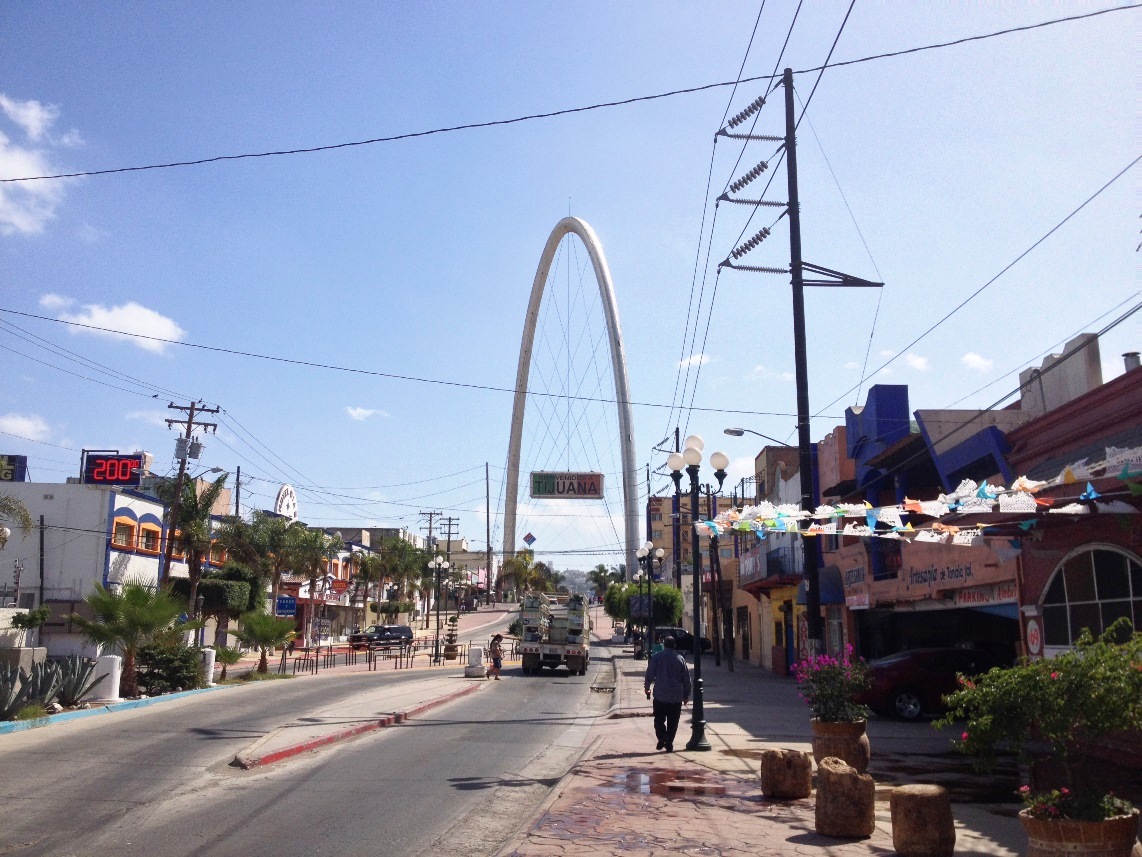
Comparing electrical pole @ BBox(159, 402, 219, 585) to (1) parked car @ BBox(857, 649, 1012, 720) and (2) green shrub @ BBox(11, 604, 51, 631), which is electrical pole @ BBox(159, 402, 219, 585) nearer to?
(2) green shrub @ BBox(11, 604, 51, 631)

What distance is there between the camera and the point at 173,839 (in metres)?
8.48

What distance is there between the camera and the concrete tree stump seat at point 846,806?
8297 millimetres

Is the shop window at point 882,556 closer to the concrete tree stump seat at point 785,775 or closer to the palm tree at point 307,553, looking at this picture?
the concrete tree stump seat at point 785,775

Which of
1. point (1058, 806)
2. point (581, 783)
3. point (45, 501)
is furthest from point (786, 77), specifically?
point (45, 501)

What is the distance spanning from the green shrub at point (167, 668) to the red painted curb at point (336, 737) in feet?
21.1

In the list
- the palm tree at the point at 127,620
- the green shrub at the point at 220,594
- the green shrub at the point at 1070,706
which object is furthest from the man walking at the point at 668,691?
the green shrub at the point at 220,594

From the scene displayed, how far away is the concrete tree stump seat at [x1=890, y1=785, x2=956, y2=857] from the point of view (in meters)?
7.38

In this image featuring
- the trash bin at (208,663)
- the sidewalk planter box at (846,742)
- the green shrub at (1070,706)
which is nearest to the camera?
the green shrub at (1070,706)

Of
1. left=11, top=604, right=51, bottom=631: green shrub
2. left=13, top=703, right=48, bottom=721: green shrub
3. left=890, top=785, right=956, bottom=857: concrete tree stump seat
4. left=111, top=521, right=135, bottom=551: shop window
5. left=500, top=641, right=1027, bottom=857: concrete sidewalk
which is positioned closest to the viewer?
left=890, top=785, right=956, bottom=857: concrete tree stump seat

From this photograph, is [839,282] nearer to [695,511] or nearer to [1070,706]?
[695,511]

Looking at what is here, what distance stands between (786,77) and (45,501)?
37.9m

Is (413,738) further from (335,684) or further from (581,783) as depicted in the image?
(335,684)

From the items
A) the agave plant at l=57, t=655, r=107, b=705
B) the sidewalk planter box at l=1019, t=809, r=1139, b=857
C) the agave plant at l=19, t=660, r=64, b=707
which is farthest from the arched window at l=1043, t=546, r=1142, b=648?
the agave plant at l=57, t=655, r=107, b=705

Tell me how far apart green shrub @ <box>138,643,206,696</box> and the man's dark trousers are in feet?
47.1
